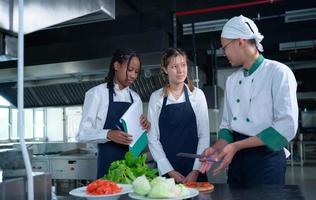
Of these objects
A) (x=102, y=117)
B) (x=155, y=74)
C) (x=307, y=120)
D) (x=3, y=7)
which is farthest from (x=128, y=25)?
(x=307, y=120)

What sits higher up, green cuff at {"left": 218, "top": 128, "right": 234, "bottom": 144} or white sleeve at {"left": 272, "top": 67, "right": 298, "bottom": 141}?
white sleeve at {"left": 272, "top": 67, "right": 298, "bottom": 141}

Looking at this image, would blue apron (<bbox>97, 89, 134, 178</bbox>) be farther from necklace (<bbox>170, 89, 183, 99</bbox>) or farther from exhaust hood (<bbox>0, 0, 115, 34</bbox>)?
exhaust hood (<bbox>0, 0, 115, 34</bbox>)

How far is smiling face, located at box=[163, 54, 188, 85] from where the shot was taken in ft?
5.31

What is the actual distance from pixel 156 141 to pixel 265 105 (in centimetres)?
57

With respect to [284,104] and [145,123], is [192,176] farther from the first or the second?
[284,104]

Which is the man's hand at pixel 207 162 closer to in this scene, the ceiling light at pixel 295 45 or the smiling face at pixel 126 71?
the smiling face at pixel 126 71

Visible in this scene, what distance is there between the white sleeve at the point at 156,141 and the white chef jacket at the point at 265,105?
31cm

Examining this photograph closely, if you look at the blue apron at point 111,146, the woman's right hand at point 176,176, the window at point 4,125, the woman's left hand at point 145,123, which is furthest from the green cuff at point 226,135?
the window at point 4,125

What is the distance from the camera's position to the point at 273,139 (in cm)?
125

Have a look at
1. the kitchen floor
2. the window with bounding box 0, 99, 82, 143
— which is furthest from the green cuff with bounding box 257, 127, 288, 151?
the window with bounding box 0, 99, 82, 143

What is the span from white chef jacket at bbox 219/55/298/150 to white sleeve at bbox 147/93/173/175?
0.31m

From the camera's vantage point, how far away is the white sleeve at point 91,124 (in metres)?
1.57

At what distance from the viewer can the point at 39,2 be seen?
3.37 feet

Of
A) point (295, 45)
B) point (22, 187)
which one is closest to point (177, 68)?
point (22, 187)
